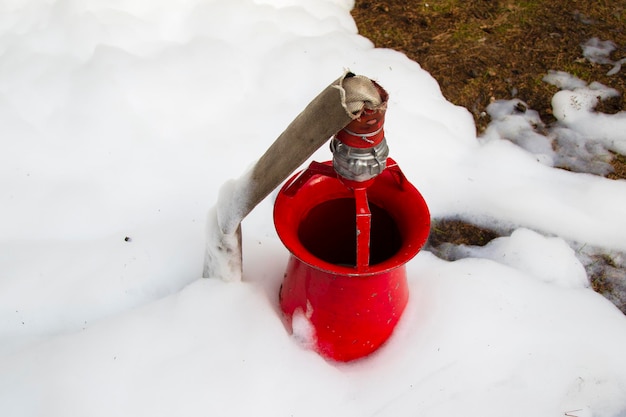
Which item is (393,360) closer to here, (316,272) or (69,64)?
(316,272)

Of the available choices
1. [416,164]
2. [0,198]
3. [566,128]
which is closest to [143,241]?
[0,198]

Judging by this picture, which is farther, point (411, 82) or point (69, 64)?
point (411, 82)

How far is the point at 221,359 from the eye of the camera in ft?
4.41

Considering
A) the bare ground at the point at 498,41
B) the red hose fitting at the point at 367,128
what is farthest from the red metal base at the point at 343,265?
the bare ground at the point at 498,41

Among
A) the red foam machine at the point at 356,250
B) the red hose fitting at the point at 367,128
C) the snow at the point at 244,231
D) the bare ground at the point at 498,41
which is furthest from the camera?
the bare ground at the point at 498,41

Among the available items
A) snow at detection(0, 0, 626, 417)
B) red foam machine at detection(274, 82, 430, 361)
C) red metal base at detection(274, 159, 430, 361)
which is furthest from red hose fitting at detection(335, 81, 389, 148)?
snow at detection(0, 0, 626, 417)

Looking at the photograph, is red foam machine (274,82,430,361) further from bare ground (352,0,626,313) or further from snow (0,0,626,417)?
bare ground (352,0,626,313)

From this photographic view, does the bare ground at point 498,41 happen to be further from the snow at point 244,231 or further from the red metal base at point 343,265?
the red metal base at point 343,265

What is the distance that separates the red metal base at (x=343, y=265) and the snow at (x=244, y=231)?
2.3 inches

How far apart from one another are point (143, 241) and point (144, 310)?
0.84ft

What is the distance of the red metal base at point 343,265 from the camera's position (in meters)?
1.25

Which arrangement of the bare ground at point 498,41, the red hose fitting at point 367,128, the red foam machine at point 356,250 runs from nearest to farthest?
the red hose fitting at point 367,128, the red foam machine at point 356,250, the bare ground at point 498,41

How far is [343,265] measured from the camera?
1.35 metres

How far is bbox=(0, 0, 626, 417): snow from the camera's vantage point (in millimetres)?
1346
